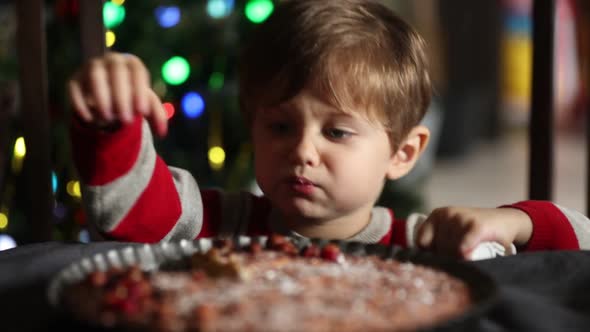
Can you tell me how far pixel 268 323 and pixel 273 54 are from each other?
0.73m

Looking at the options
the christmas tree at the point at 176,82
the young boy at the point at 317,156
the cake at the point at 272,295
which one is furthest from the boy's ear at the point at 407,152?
the christmas tree at the point at 176,82

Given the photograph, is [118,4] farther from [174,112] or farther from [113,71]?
[113,71]

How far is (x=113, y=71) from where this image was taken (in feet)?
2.69

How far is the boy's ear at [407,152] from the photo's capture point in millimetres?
1312

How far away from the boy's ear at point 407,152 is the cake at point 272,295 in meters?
0.53

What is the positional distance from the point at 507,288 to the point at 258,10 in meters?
1.64

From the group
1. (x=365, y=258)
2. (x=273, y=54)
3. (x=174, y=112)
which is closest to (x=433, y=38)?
(x=174, y=112)

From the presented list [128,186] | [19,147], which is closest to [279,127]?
[128,186]

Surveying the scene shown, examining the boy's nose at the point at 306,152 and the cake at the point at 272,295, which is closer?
the cake at the point at 272,295

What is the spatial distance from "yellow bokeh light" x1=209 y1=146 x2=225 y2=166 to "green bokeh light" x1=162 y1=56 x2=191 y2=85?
0.23 metres

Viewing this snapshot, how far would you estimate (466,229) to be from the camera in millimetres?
969

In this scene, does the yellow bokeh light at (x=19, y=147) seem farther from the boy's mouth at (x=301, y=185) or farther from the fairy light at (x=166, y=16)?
the boy's mouth at (x=301, y=185)

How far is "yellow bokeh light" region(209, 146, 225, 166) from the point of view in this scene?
2.31 meters

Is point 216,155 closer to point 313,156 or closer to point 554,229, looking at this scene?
point 313,156
